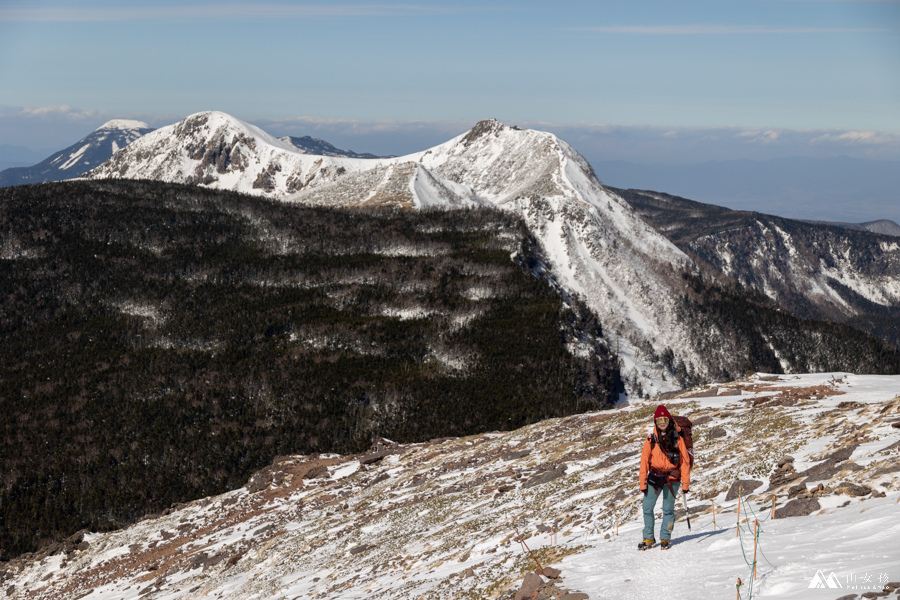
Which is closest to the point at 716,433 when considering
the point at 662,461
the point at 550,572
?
the point at 662,461

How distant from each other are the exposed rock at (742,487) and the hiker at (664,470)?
649cm

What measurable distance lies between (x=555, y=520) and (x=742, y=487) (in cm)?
837

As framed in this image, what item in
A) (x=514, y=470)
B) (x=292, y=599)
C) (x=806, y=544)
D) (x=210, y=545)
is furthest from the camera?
(x=210, y=545)

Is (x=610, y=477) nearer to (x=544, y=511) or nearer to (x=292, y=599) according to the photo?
(x=544, y=511)

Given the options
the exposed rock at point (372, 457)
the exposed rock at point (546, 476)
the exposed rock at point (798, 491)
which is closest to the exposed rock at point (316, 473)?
the exposed rock at point (372, 457)

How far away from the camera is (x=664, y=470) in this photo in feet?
76.0

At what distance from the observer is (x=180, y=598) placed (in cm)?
4234

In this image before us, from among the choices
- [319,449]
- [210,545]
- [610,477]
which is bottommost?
[319,449]

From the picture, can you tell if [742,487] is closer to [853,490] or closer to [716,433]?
[853,490]

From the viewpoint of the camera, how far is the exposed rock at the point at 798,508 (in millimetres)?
23281

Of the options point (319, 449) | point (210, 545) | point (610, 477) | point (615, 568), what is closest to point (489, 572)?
point (615, 568)

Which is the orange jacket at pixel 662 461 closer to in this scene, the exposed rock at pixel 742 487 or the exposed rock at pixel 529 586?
the exposed rock at pixel 529 586

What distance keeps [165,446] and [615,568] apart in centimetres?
19854

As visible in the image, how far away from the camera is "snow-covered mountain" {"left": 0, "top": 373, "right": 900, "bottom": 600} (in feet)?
67.3
